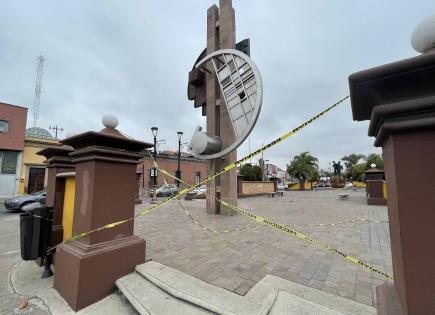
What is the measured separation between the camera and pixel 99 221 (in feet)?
9.74

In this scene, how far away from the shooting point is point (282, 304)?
237 cm

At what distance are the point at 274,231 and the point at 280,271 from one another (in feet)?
8.64

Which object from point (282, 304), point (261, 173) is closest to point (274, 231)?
point (282, 304)

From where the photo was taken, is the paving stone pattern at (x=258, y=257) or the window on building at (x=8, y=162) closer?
the paving stone pattern at (x=258, y=257)

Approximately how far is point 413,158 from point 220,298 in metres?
2.24

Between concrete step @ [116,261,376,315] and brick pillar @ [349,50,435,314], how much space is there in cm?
112

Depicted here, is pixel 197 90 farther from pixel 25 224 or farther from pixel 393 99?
pixel 393 99

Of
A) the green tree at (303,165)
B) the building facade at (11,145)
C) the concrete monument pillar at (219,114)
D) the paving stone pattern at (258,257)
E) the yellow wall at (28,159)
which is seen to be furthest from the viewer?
the green tree at (303,165)

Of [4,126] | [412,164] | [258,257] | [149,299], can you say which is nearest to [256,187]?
[258,257]

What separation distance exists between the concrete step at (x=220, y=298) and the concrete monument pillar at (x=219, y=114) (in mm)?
6118

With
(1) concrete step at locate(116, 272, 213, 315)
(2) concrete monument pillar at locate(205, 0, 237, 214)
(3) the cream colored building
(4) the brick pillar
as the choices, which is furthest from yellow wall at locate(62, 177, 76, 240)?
(3) the cream colored building

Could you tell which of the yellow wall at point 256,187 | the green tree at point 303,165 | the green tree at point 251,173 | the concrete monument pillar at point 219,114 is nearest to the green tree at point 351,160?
the green tree at point 303,165

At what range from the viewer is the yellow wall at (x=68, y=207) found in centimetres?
395

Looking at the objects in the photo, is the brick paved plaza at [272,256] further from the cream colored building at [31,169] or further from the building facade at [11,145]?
the cream colored building at [31,169]
